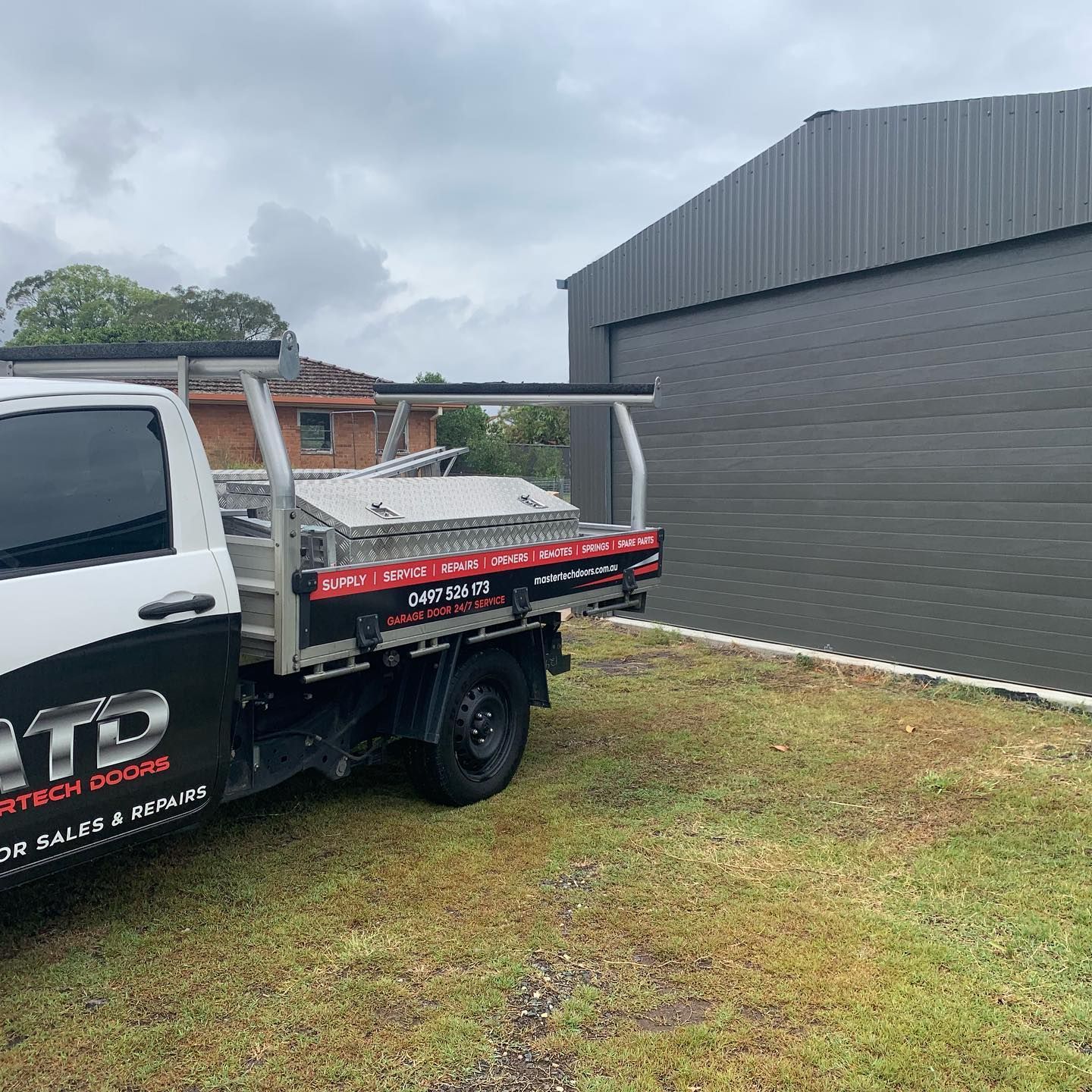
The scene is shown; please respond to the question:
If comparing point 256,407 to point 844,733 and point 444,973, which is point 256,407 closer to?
point 444,973

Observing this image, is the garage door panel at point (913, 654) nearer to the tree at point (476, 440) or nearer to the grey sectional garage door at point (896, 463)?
the grey sectional garage door at point (896, 463)

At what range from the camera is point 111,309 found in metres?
53.5

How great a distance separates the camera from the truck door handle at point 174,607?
3609mm

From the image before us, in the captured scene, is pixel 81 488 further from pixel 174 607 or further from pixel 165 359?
pixel 165 359

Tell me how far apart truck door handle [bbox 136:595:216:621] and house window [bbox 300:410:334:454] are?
24.7m

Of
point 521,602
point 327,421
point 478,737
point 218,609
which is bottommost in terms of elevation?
point 478,737

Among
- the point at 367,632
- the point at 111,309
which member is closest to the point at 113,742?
the point at 367,632

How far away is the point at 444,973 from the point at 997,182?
24.2ft

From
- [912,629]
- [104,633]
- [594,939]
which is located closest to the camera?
[104,633]

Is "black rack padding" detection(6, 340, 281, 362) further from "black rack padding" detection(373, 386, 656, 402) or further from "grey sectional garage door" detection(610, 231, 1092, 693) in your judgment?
"grey sectional garage door" detection(610, 231, 1092, 693)

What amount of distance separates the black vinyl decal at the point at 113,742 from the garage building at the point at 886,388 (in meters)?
6.60

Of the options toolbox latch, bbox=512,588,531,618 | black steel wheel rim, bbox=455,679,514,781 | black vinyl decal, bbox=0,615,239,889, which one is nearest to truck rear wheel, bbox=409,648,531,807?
black steel wheel rim, bbox=455,679,514,781

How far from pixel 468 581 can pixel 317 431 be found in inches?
969

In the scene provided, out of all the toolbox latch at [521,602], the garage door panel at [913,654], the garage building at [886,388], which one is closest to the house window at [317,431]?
the garage building at [886,388]
